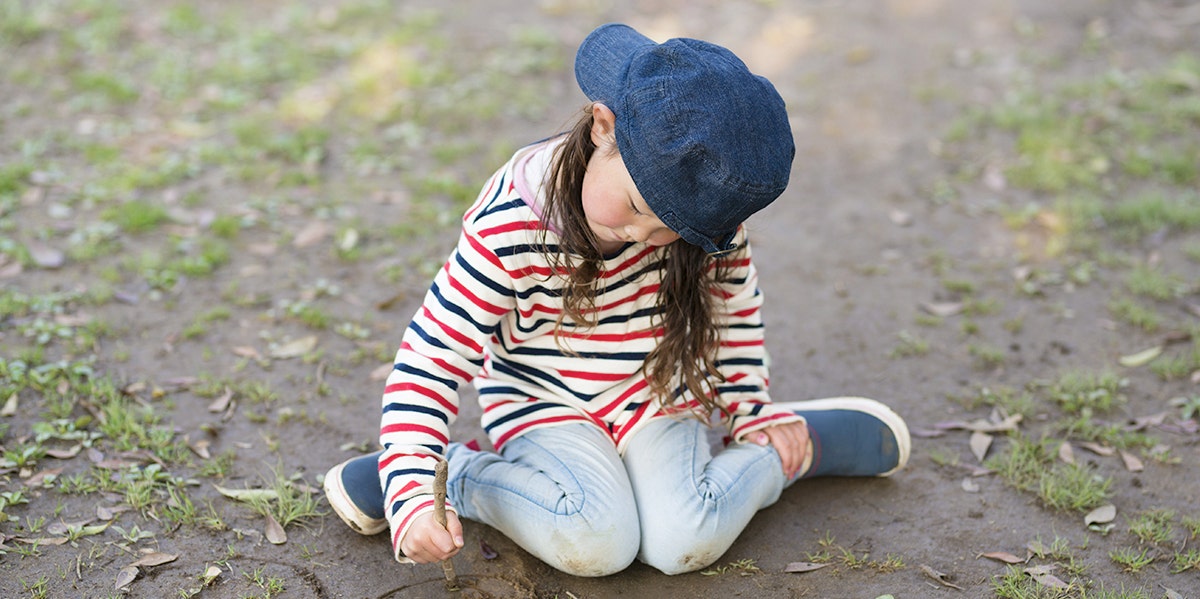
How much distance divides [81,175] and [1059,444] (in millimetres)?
3613

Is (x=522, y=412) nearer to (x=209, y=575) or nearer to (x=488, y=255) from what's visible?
(x=488, y=255)

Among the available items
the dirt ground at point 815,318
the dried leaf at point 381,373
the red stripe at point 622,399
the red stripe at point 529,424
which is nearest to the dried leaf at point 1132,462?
the dirt ground at point 815,318

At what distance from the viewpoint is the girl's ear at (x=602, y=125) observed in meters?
1.93

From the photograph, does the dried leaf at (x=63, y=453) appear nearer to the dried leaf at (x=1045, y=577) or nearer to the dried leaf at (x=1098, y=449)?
the dried leaf at (x=1045, y=577)

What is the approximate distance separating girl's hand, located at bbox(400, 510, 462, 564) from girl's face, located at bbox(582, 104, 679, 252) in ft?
2.22

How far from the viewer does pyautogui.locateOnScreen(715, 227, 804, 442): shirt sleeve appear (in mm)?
Answer: 2492

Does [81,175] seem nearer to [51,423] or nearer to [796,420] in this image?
[51,423]

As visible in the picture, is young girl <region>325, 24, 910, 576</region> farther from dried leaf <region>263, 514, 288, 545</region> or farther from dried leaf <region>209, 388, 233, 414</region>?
dried leaf <region>209, 388, 233, 414</region>

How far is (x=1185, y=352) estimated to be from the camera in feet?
10.5

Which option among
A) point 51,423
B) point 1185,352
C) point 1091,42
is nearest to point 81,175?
point 51,423

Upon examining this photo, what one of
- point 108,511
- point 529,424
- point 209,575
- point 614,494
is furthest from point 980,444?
point 108,511

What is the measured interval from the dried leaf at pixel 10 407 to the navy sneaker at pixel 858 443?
2027 mm

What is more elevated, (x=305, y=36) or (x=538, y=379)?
(x=305, y=36)

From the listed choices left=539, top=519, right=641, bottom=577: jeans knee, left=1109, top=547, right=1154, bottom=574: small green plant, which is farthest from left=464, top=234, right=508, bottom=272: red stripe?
left=1109, top=547, right=1154, bottom=574: small green plant
